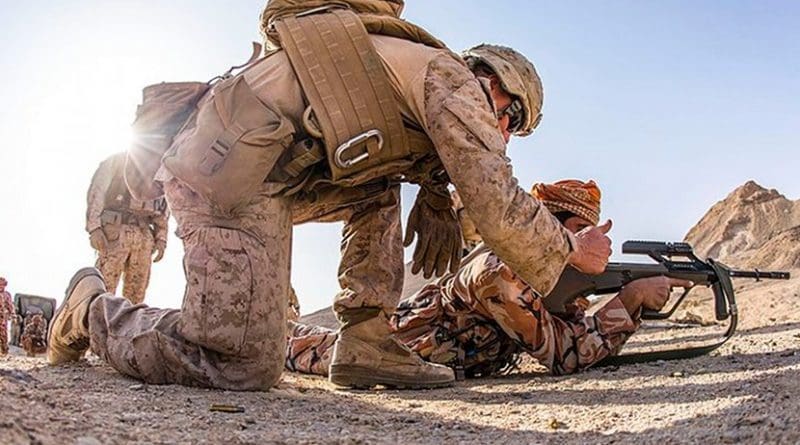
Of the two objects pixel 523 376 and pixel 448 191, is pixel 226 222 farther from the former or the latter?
pixel 523 376

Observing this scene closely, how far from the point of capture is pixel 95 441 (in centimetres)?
140

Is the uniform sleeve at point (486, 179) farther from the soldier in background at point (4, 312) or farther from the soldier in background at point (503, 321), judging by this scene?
the soldier in background at point (4, 312)

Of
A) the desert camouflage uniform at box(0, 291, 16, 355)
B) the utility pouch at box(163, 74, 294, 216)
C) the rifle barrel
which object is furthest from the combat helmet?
the desert camouflage uniform at box(0, 291, 16, 355)

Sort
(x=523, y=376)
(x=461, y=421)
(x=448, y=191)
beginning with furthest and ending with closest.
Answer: (x=523, y=376) → (x=448, y=191) → (x=461, y=421)

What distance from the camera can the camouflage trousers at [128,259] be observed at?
7.43 metres

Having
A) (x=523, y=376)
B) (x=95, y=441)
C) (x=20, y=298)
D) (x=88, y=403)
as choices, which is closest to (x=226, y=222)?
(x=88, y=403)

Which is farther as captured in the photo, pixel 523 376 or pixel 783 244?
pixel 783 244

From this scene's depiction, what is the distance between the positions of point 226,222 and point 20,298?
23.7 ft

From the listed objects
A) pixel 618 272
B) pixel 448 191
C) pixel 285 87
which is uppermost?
pixel 285 87

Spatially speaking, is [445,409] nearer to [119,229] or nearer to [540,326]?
[540,326]

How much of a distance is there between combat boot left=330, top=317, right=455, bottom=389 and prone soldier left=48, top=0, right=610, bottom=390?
19.7 inches

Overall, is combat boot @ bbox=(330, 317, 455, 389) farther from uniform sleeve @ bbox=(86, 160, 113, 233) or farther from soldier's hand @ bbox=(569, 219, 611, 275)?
uniform sleeve @ bbox=(86, 160, 113, 233)

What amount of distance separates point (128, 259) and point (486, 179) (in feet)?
19.1

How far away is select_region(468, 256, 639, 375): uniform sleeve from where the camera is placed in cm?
343
